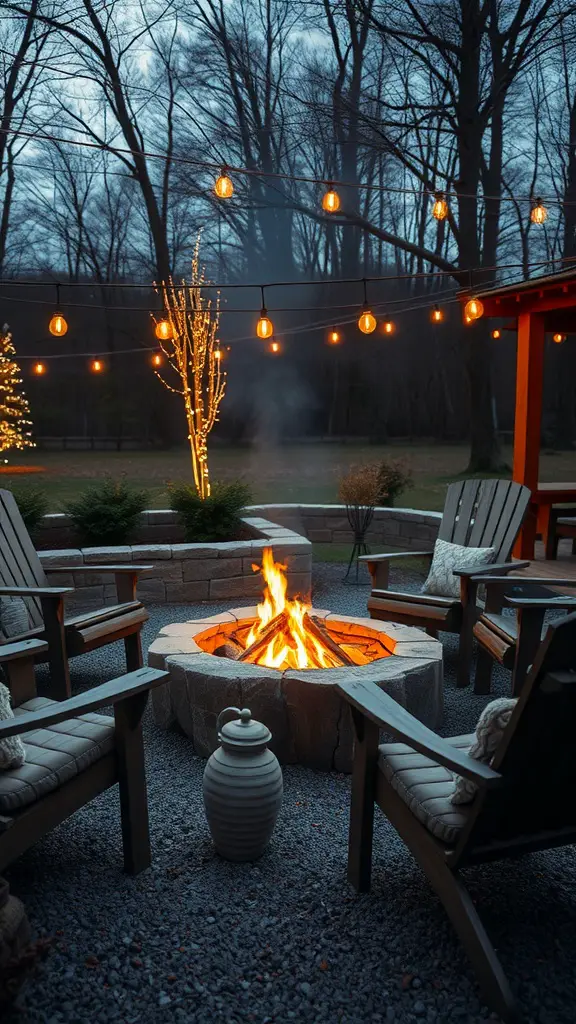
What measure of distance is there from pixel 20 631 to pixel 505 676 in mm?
2552

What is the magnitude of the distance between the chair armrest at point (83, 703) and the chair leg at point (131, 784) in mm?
59

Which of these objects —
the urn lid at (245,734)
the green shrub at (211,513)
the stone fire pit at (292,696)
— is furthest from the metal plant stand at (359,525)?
the urn lid at (245,734)

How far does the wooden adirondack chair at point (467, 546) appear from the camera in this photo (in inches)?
146

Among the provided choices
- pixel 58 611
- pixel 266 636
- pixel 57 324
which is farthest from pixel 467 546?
pixel 57 324

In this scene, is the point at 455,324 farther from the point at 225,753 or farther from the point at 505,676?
the point at 225,753

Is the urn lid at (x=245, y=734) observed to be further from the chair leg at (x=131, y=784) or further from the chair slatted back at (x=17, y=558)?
the chair slatted back at (x=17, y=558)

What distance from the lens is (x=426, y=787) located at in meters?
1.80

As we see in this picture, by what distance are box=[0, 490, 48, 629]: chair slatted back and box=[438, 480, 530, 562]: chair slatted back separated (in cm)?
243

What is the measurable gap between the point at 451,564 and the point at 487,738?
97.8 inches

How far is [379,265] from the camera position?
60.3 ft

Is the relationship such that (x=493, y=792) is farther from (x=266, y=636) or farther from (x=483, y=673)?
(x=483, y=673)

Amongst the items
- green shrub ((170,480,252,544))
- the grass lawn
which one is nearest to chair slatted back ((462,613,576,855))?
green shrub ((170,480,252,544))

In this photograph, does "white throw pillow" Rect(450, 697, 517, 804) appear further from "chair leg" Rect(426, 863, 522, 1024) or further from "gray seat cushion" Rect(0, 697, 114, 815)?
"gray seat cushion" Rect(0, 697, 114, 815)

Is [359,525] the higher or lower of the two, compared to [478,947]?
higher
